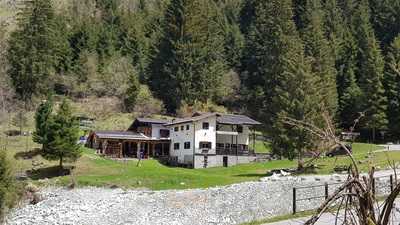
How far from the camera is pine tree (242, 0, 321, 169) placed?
46.1 meters

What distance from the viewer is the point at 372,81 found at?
201 ft

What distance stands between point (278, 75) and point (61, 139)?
30967 millimetres

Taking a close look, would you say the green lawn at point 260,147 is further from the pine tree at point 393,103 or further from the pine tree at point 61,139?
the pine tree at point 61,139

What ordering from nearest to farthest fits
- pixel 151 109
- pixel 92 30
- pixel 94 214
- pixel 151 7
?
pixel 94 214 → pixel 151 109 → pixel 92 30 → pixel 151 7

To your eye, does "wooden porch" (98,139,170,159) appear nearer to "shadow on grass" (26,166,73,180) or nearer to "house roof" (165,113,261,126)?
"house roof" (165,113,261,126)

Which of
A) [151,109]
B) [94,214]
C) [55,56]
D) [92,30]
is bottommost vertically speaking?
[94,214]

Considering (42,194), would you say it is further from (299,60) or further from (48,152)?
(299,60)

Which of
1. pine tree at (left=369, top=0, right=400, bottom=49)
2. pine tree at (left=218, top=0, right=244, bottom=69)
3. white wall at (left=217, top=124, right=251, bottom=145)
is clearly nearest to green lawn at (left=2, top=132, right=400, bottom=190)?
white wall at (left=217, top=124, right=251, bottom=145)

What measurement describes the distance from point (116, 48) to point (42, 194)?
4561 centimetres

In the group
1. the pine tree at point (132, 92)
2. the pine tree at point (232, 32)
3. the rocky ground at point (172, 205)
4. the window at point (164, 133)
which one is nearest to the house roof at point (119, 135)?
the window at point (164, 133)

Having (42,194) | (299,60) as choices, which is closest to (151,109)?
(299,60)

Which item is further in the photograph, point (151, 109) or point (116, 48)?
point (116, 48)

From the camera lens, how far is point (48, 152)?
42.3 metres

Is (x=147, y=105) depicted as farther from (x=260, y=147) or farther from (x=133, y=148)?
(x=260, y=147)
